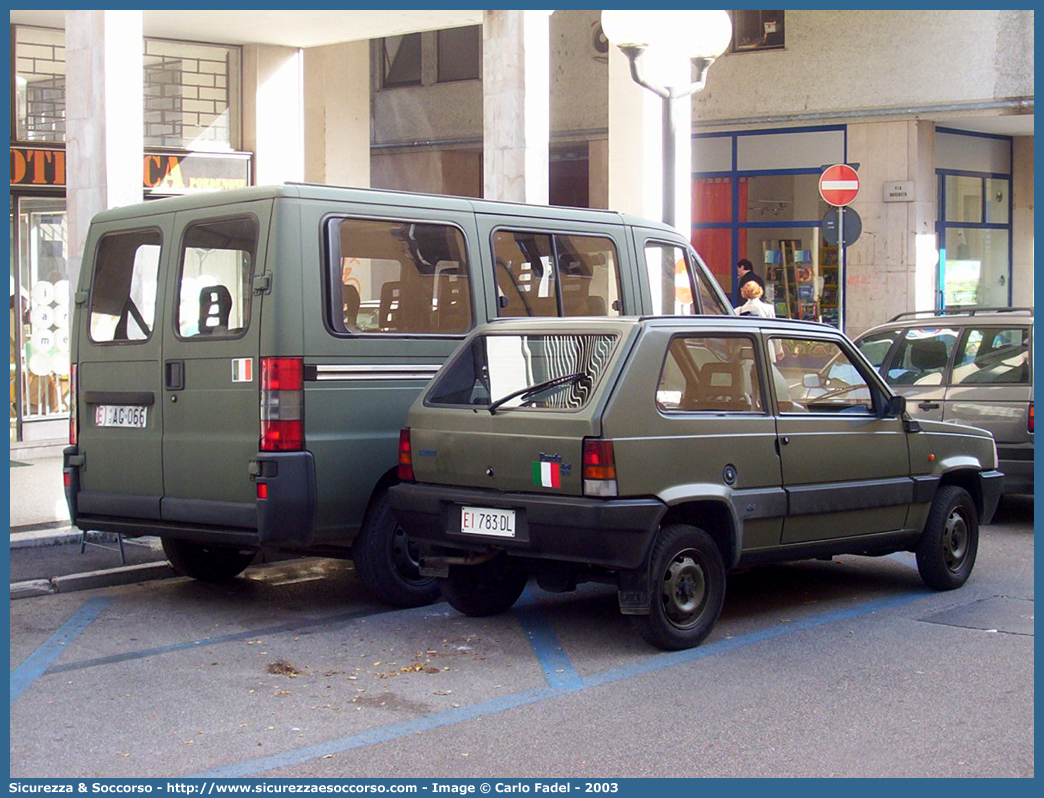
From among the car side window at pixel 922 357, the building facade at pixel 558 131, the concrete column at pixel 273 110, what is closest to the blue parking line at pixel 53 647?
the building facade at pixel 558 131

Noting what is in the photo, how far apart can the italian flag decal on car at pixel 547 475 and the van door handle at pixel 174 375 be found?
2289mm

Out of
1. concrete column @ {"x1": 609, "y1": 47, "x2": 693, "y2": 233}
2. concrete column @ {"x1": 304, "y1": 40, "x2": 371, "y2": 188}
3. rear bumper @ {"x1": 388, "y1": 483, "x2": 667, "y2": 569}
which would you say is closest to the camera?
rear bumper @ {"x1": 388, "y1": 483, "x2": 667, "y2": 569}

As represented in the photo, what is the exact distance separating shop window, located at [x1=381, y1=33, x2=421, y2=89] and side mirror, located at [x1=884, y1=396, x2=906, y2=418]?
21226 mm

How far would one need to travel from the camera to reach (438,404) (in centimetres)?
721

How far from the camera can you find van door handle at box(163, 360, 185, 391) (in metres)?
7.64

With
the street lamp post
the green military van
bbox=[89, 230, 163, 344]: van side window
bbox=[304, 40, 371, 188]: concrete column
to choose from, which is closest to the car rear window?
the green military van

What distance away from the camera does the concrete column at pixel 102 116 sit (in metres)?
11.1

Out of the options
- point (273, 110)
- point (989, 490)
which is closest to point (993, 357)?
point (989, 490)

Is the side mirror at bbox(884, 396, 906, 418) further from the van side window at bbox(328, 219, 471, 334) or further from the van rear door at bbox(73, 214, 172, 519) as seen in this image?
the van rear door at bbox(73, 214, 172, 519)

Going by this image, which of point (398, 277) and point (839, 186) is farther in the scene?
point (839, 186)

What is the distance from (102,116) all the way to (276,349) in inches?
194

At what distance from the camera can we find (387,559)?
771 centimetres

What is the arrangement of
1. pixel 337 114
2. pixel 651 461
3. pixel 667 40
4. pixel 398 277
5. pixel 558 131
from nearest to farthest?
pixel 651 461
pixel 398 277
pixel 667 40
pixel 337 114
pixel 558 131

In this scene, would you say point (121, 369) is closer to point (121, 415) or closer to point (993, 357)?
point (121, 415)
